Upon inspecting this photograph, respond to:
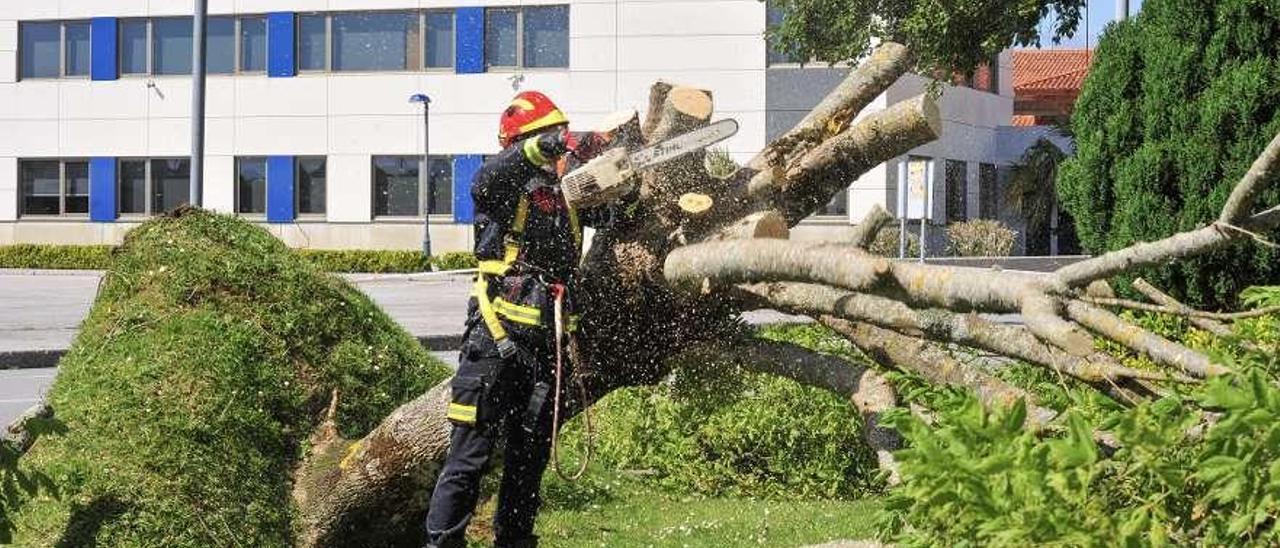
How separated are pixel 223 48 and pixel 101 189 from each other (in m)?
4.58

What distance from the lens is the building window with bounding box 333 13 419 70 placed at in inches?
1417

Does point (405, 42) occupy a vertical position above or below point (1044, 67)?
below

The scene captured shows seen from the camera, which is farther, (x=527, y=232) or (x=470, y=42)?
(x=470, y=42)

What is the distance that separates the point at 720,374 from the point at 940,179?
31.8 meters

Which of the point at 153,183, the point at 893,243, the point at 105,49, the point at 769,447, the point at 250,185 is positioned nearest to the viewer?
the point at 769,447

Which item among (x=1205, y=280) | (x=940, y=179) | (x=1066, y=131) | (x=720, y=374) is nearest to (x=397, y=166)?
(x=940, y=179)

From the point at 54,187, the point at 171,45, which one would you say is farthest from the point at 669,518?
the point at 54,187

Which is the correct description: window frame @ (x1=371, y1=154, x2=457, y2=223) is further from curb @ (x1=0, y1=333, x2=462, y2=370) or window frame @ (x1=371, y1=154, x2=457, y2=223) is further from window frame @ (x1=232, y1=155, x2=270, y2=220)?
curb @ (x1=0, y1=333, x2=462, y2=370)

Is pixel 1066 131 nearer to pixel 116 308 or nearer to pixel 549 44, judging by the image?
pixel 549 44

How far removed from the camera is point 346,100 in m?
36.3

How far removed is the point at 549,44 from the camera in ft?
115

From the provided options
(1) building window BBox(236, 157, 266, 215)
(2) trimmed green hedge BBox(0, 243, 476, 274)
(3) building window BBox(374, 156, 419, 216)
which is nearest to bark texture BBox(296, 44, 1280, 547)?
(2) trimmed green hedge BBox(0, 243, 476, 274)

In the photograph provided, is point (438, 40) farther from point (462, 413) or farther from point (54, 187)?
point (462, 413)

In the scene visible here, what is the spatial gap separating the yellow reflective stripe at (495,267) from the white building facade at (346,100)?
1059 inches
